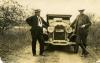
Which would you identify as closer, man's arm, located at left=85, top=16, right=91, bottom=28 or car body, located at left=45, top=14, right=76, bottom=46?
man's arm, located at left=85, top=16, right=91, bottom=28

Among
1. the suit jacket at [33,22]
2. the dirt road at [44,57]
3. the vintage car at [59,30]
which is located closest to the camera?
the dirt road at [44,57]

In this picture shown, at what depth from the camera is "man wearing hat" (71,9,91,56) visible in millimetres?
6914

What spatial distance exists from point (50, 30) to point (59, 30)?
0.64ft

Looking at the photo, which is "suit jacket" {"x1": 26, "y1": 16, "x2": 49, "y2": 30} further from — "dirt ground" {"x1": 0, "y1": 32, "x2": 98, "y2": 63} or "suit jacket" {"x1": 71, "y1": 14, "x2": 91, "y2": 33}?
"suit jacket" {"x1": 71, "y1": 14, "x2": 91, "y2": 33}

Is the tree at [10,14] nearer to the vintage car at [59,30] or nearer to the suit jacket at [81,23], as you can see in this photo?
the vintage car at [59,30]

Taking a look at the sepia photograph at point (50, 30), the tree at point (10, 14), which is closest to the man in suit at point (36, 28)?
the sepia photograph at point (50, 30)

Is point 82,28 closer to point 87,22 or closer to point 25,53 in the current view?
point 87,22

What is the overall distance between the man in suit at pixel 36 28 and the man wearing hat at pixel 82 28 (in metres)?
0.60

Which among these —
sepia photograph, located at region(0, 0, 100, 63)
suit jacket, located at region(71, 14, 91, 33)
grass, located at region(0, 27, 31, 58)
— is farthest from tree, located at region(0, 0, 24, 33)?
suit jacket, located at region(71, 14, 91, 33)

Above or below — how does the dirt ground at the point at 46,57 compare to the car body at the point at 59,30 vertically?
below

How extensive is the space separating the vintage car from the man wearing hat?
4.3 inches

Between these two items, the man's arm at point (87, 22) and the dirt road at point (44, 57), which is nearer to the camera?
the dirt road at point (44, 57)

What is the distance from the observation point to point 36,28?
6.80m

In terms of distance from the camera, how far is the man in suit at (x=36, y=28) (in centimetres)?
678
